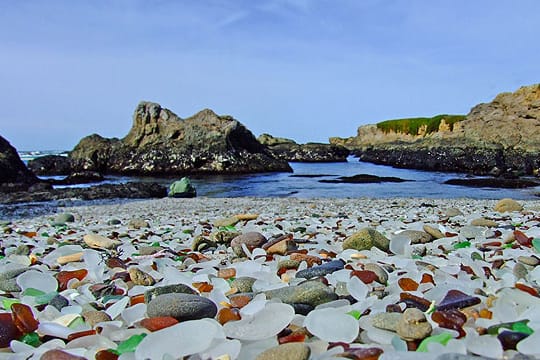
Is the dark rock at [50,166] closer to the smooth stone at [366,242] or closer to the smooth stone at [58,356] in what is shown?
the smooth stone at [366,242]

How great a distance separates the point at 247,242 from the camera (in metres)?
3.43

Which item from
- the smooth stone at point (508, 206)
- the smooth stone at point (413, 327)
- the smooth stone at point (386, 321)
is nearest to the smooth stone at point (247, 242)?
the smooth stone at point (386, 321)

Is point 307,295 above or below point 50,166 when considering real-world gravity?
below

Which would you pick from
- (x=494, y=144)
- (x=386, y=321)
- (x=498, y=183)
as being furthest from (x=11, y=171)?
(x=494, y=144)

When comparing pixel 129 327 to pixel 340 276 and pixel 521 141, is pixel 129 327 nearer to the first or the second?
pixel 340 276

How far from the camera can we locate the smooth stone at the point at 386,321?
1.46m

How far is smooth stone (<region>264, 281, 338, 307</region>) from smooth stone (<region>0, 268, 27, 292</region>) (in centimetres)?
139

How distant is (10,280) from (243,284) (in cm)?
129

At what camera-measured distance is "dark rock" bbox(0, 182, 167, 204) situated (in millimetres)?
14695

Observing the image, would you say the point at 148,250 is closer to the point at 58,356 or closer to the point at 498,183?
the point at 58,356

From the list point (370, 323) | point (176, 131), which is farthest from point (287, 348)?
point (176, 131)

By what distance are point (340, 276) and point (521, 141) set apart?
1548 inches

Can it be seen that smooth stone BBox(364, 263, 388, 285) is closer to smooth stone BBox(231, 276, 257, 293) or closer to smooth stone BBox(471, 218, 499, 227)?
smooth stone BBox(231, 276, 257, 293)

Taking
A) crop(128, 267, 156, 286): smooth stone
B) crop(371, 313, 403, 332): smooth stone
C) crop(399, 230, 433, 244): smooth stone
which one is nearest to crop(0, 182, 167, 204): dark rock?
crop(128, 267, 156, 286): smooth stone
